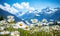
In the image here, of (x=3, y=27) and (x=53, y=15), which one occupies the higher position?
(x=53, y=15)

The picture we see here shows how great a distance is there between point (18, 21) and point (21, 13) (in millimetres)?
88

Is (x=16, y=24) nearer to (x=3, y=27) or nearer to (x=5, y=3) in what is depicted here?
(x=3, y=27)

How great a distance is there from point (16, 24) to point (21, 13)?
0.12 m

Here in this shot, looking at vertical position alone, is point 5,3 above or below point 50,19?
above

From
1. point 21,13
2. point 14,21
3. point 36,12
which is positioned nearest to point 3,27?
point 14,21

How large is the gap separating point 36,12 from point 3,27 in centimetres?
36

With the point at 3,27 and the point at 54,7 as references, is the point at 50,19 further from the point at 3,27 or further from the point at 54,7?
the point at 3,27

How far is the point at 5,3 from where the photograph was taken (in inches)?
47.5

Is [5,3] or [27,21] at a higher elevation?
[5,3]

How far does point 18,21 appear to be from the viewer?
1178 millimetres

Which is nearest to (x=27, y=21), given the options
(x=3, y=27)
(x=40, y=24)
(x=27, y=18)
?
(x=27, y=18)

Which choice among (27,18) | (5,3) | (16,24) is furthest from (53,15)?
(5,3)

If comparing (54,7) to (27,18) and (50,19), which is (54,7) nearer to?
(50,19)

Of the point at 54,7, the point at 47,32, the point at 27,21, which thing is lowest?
the point at 47,32
